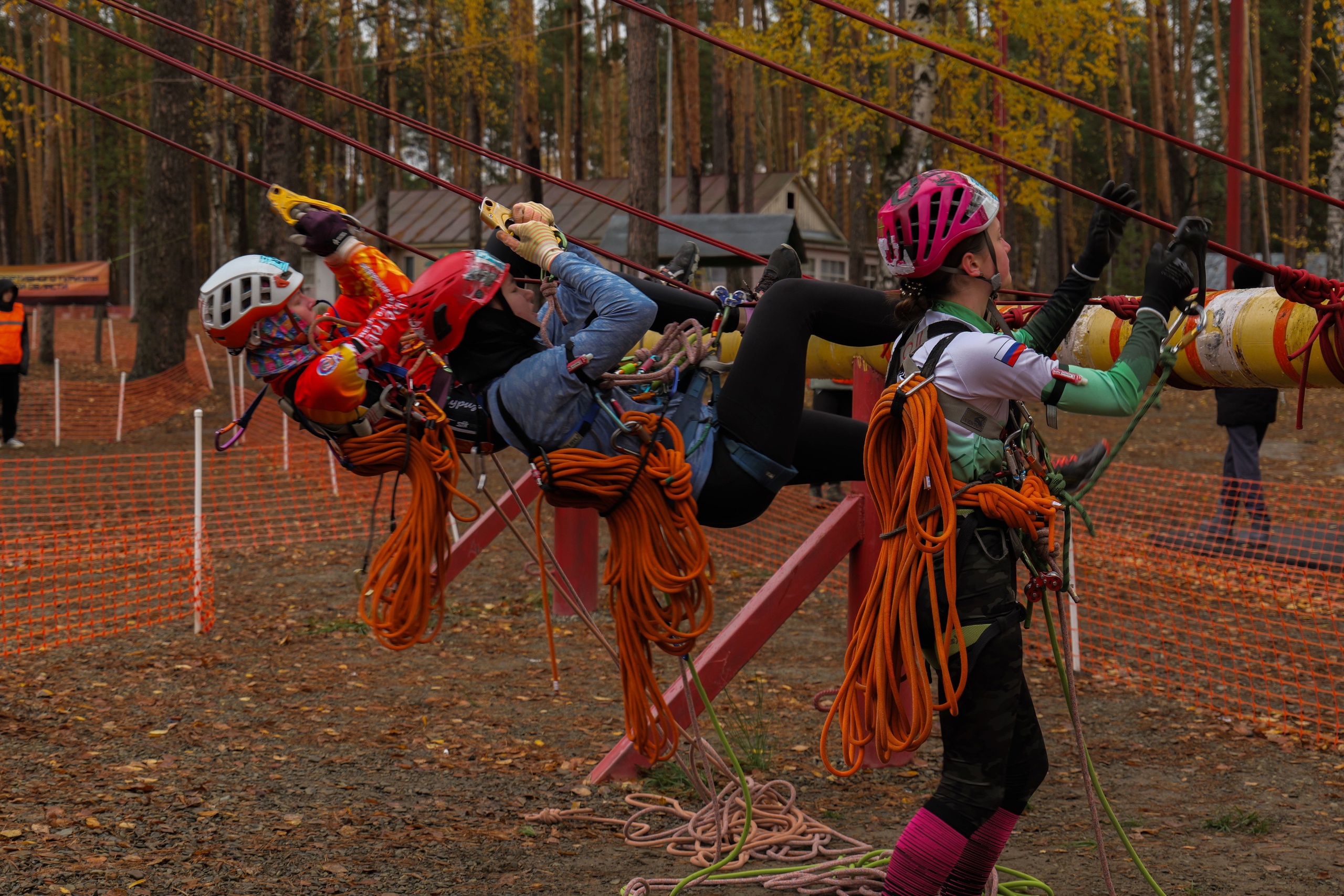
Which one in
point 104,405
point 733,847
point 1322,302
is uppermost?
point 1322,302

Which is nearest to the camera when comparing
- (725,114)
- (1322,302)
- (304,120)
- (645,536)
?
(1322,302)

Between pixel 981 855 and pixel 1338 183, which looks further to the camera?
pixel 1338 183

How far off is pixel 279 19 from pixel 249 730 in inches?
488

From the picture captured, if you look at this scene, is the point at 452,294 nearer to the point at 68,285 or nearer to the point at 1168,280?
the point at 1168,280

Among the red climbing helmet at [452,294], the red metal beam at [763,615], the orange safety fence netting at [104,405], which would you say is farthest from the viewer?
the orange safety fence netting at [104,405]

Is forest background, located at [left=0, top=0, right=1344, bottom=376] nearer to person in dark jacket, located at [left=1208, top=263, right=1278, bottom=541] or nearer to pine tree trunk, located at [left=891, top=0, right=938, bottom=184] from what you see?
pine tree trunk, located at [left=891, top=0, right=938, bottom=184]

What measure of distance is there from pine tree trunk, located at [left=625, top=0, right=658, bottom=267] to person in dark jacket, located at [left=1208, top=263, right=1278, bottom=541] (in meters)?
5.27

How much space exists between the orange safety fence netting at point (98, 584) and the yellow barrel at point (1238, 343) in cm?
493

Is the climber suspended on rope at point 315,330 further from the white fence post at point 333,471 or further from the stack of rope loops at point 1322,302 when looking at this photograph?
the white fence post at point 333,471

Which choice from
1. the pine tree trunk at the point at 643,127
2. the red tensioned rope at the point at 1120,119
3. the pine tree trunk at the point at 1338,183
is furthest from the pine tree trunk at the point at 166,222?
the pine tree trunk at the point at 1338,183

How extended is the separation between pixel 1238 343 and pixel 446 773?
3.30 m

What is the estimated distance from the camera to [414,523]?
3.44 metres

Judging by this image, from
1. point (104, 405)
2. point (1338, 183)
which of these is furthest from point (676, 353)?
point (1338, 183)

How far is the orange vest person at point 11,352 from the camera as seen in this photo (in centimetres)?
1301
